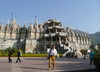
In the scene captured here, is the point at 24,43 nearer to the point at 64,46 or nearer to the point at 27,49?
the point at 27,49

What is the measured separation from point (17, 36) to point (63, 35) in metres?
21.2

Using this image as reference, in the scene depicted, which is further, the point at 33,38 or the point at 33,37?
the point at 33,37

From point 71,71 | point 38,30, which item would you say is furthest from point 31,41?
point 71,71

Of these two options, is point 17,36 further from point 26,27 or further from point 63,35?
point 63,35

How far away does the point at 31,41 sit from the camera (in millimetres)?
56219

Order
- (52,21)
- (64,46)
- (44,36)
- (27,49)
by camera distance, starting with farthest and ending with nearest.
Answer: (52,21), (44,36), (27,49), (64,46)

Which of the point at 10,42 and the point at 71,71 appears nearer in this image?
the point at 71,71

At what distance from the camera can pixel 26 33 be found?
63906 millimetres

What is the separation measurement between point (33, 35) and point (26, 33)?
411 cm

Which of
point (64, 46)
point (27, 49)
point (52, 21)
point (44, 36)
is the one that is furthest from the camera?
point (52, 21)

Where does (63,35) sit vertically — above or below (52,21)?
below

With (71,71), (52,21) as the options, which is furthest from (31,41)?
(71,71)

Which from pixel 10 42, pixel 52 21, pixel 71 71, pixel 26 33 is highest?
pixel 52 21

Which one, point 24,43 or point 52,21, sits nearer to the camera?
point 24,43
